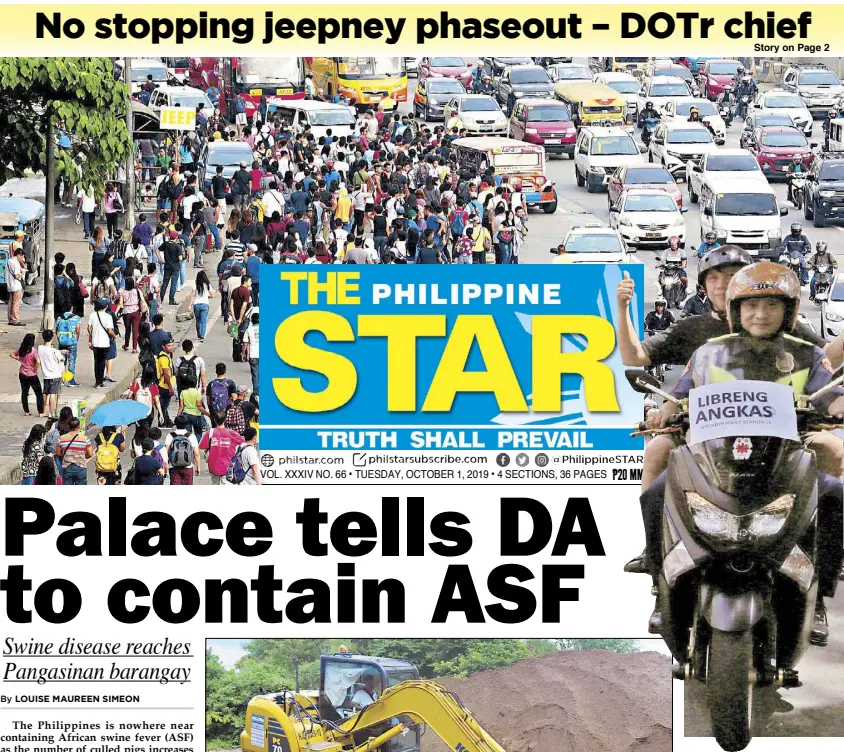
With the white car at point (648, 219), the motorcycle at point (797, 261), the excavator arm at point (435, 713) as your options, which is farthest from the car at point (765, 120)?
Answer: the excavator arm at point (435, 713)

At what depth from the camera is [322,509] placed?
1526 centimetres

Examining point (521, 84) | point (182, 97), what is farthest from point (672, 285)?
point (521, 84)

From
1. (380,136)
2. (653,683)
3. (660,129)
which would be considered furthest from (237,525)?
(660,129)

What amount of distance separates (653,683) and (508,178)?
25599 millimetres

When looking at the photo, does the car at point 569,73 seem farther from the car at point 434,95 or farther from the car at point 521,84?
the car at point 434,95

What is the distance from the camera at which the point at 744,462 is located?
13969 mm

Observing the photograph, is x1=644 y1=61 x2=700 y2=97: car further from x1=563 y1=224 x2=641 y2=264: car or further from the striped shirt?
the striped shirt

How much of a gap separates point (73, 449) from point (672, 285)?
26.4 ft

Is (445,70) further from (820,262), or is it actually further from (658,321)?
(658,321)

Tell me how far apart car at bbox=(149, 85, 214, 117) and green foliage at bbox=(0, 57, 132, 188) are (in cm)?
1898

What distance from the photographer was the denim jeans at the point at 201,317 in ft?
92.7

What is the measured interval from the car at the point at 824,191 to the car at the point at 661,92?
13.6 meters

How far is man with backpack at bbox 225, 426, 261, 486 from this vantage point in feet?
57.8

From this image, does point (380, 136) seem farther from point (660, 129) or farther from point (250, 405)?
point (250, 405)
